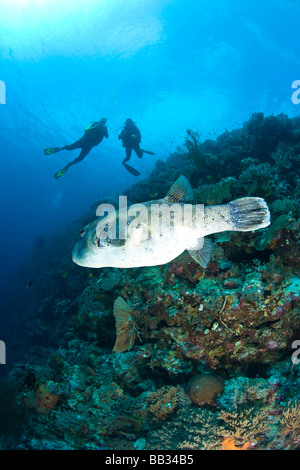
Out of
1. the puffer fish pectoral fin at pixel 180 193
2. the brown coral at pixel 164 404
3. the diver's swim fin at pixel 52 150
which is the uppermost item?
the diver's swim fin at pixel 52 150

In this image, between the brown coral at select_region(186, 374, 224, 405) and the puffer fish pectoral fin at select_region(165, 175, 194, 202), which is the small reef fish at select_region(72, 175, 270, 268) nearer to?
the puffer fish pectoral fin at select_region(165, 175, 194, 202)

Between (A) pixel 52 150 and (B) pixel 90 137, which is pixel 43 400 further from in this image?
(B) pixel 90 137

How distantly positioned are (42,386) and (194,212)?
4683mm

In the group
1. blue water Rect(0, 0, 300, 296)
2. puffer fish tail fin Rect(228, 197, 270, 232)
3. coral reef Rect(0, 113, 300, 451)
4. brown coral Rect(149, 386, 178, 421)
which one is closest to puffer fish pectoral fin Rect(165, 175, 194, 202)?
puffer fish tail fin Rect(228, 197, 270, 232)

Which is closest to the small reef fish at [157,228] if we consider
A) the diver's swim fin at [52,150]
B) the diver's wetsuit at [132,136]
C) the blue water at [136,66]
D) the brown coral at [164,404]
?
the brown coral at [164,404]

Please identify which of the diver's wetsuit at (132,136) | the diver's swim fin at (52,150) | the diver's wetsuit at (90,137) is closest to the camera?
the diver's swim fin at (52,150)

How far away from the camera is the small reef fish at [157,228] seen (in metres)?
2.20

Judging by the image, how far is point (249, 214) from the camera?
241 centimetres

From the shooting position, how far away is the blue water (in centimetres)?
2891

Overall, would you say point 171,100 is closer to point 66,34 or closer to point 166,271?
point 66,34

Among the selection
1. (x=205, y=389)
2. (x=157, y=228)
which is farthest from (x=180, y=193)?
(x=205, y=389)

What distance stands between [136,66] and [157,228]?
1651 inches

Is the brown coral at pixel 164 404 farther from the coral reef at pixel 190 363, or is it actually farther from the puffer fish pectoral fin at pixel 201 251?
the puffer fish pectoral fin at pixel 201 251

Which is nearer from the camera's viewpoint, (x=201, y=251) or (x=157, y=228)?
(x=157, y=228)
